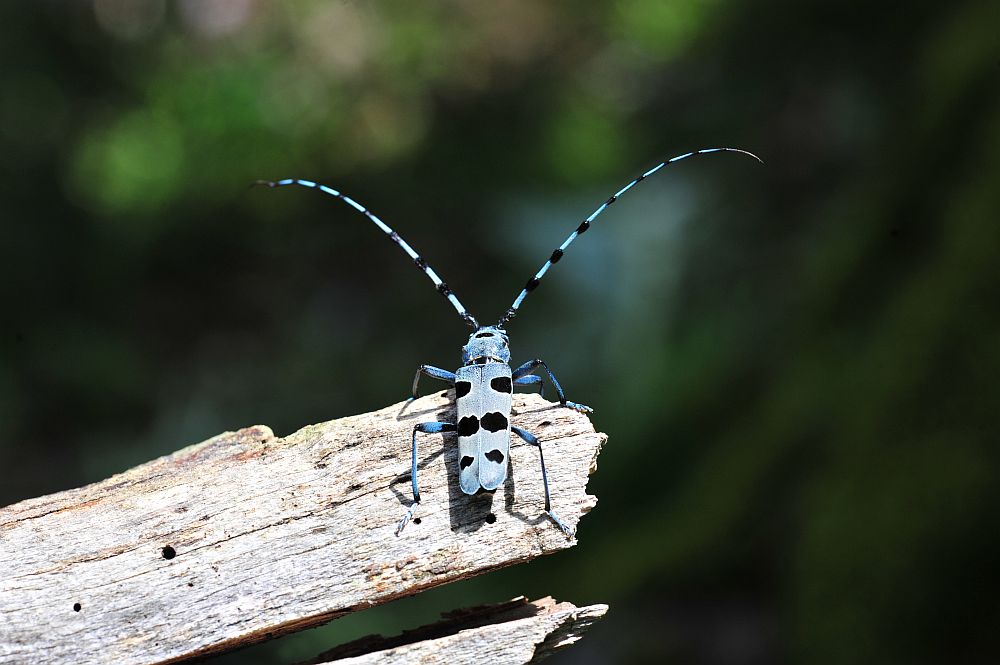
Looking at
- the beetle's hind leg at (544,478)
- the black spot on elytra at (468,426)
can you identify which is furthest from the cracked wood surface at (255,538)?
the black spot on elytra at (468,426)

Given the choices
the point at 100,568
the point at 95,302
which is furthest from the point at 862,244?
the point at 95,302

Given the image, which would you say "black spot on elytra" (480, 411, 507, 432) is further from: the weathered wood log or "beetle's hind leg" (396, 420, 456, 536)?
the weathered wood log

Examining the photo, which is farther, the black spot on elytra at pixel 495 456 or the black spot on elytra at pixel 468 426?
the black spot on elytra at pixel 468 426

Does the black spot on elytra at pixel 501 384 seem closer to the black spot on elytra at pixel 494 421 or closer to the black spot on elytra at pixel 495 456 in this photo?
the black spot on elytra at pixel 494 421

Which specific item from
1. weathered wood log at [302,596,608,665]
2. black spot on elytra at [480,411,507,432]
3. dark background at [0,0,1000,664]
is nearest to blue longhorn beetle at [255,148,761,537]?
black spot on elytra at [480,411,507,432]

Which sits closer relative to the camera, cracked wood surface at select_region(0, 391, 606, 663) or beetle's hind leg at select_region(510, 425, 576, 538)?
cracked wood surface at select_region(0, 391, 606, 663)
